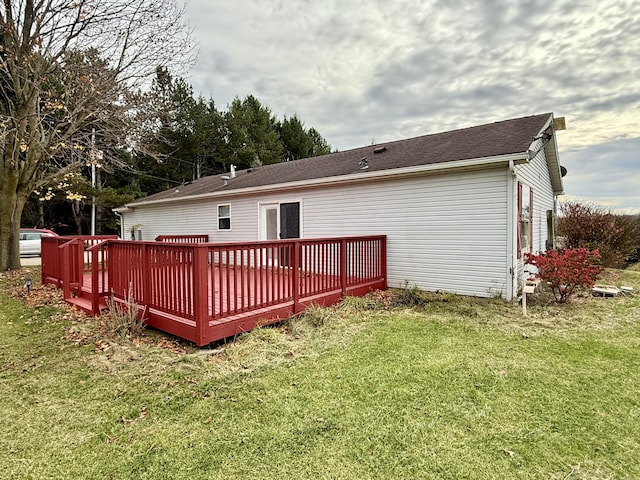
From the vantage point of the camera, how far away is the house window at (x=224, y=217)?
37.1 ft

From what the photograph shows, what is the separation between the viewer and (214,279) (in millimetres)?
5508

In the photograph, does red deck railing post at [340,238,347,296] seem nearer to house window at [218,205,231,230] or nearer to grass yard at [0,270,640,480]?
grass yard at [0,270,640,480]

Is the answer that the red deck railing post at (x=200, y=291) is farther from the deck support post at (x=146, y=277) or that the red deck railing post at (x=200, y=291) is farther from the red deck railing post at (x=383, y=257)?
the red deck railing post at (x=383, y=257)

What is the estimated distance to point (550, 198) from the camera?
11.1m

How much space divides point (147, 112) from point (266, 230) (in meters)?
5.16

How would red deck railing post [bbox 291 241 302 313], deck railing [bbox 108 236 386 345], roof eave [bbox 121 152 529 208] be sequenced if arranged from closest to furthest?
deck railing [bbox 108 236 386 345]
red deck railing post [bbox 291 241 302 313]
roof eave [bbox 121 152 529 208]

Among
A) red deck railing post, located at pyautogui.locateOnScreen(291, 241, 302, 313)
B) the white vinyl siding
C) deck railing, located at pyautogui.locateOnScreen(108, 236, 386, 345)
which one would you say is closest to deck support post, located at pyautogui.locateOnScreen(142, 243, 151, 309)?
deck railing, located at pyautogui.locateOnScreen(108, 236, 386, 345)

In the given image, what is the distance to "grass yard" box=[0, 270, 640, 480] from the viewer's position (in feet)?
7.11

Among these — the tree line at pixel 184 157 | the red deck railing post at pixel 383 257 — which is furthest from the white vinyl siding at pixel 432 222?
the tree line at pixel 184 157

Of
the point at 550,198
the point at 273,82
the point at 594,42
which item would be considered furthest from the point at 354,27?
the point at 273,82

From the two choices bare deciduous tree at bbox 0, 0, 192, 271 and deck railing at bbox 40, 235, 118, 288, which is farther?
bare deciduous tree at bbox 0, 0, 192, 271

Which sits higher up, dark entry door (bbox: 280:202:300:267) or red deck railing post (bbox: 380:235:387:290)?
dark entry door (bbox: 280:202:300:267)

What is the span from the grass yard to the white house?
6.49 ft

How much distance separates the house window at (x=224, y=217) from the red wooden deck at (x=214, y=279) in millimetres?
4799
